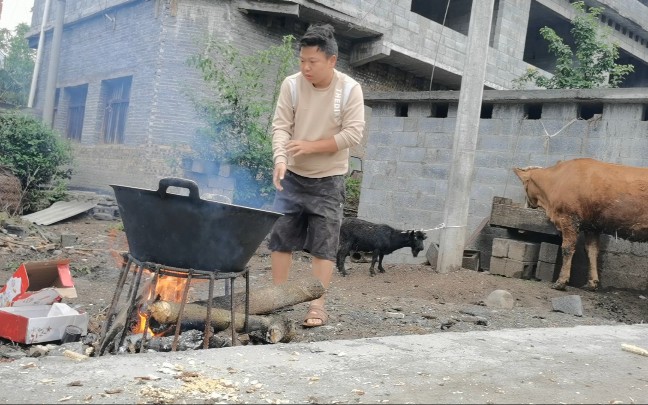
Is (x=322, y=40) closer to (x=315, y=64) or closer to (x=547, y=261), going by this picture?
(x=315, y=64)

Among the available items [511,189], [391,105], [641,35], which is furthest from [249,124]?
[641,35]

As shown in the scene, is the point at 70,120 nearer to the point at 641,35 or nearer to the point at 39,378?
the point at 39,378

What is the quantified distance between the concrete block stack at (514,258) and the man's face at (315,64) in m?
4.86

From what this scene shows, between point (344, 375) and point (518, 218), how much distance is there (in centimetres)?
608

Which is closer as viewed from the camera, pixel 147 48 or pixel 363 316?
pixel 363 316

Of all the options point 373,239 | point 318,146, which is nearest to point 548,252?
point 373,239

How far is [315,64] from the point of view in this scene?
3.91m

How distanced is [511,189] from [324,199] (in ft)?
17.3

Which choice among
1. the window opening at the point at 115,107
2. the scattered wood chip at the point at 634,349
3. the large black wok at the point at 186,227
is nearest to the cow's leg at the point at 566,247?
the scattered wood chip at the point at 634,349

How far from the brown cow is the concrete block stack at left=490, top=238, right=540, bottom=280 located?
0.46 metres

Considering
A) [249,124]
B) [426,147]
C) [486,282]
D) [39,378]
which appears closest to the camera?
[39,378]

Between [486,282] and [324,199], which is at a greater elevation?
[324,199]

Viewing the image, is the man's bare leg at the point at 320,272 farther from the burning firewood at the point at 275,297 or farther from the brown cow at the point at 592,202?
the brown cow at the point at 592,202

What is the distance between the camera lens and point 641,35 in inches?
824
